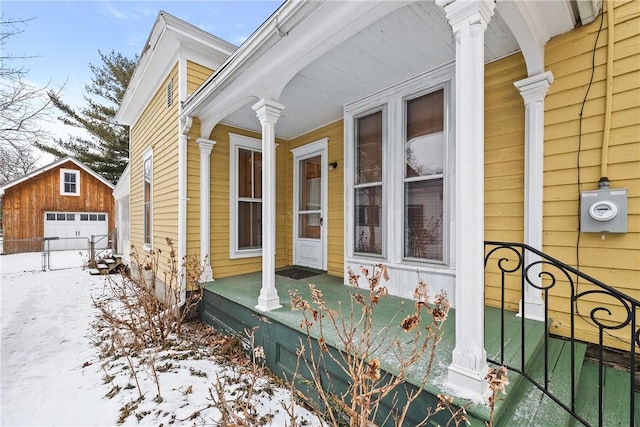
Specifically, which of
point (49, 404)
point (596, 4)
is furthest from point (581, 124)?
point (49, 404)

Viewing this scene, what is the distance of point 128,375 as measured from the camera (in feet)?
9.12

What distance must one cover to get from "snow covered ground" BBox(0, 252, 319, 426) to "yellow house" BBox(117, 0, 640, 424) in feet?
3.07

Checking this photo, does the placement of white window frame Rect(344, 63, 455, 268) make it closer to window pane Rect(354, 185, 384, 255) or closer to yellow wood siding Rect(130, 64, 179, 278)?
window pane Rect(354, 185, 384, 255)

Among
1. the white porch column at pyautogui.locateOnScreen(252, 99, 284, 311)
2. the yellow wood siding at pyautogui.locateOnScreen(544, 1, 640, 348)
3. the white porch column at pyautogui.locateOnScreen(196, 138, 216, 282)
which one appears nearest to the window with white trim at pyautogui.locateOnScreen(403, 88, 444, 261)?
the yellow wood siding at pyautogui.locateOnScreen(544, 1, 640, 348)

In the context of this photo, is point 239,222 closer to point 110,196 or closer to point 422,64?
point 422,64

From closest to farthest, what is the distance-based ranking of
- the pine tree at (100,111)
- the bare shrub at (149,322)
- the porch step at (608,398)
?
the porch step at (608,398), the bare shrub at (149,322), the pine tree at (100,111)

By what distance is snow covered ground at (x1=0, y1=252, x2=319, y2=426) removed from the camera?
7.26ft

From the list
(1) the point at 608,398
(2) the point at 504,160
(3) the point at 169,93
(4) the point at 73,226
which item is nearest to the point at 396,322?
(1) the point at 608,398

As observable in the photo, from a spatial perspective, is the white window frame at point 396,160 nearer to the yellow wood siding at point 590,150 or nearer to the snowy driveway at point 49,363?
the yellow wood siding at point 590,150

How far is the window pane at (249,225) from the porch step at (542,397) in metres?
4.09

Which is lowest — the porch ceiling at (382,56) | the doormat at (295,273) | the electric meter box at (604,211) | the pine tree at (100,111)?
the doormat at (295,273)

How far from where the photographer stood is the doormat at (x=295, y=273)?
4.50m

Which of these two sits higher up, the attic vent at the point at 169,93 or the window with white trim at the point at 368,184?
the attic vent at the point at 169,93

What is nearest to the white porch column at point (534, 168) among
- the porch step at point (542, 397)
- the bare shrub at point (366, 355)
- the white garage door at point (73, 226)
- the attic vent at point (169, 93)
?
the porch step at point (542, 397)
